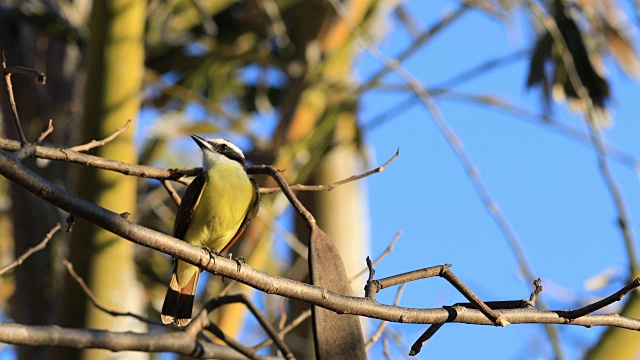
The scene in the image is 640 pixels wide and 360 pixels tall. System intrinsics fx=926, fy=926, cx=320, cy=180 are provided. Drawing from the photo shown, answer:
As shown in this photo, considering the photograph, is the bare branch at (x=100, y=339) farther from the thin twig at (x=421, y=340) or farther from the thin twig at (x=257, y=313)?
the thin twig at (x=421, y=340)

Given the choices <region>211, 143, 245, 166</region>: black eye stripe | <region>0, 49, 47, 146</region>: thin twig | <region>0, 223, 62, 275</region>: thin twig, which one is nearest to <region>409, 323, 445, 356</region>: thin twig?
<region>0, 49, 47, 146</region>: thin twig

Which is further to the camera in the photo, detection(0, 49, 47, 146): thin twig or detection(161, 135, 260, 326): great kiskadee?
detection(161, 135, 260, 326): great kiskadee

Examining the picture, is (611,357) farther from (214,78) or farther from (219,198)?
(214,78)

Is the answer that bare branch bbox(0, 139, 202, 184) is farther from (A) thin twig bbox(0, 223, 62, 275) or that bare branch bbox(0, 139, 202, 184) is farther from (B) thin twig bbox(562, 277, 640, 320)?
(B) thin twig bbox(562, 277, 640, 320)

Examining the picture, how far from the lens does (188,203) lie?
314 cm

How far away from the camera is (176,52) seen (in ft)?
20.2

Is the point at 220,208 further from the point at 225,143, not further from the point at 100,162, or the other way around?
the point at 100,162

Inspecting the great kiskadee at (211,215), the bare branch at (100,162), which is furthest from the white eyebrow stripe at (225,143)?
the bare branch at (100,162)

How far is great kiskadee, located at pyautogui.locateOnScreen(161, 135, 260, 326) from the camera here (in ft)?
10.3

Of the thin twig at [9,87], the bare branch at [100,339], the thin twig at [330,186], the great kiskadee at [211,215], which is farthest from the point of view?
the great kiskadee at [211,215]

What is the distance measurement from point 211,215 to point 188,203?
0.14 m

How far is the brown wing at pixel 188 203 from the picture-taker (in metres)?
3.13

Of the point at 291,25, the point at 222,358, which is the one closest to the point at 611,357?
the point at 222,358

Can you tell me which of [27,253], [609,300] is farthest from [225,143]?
[609,300]
